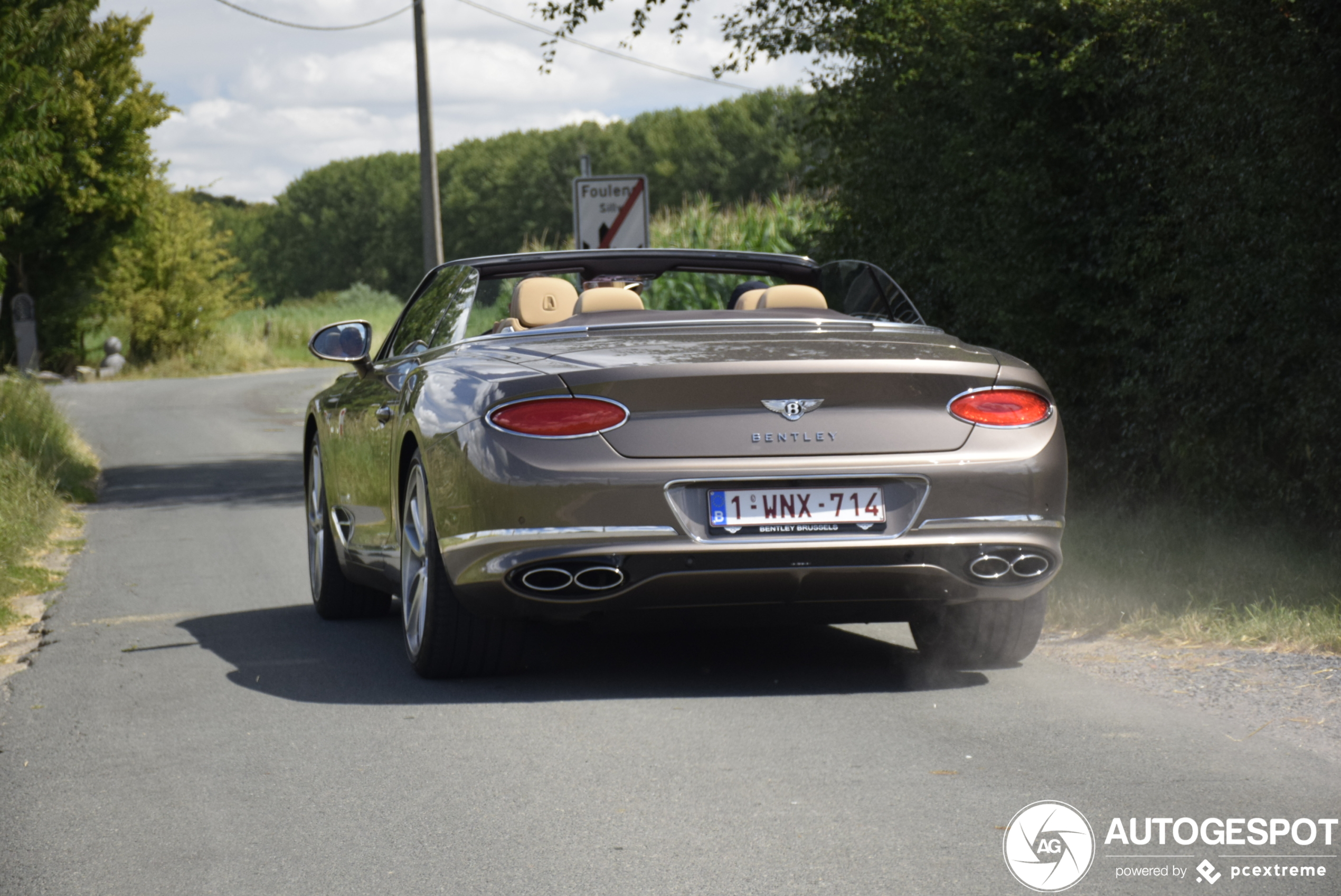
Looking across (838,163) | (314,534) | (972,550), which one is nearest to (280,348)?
(838,163)

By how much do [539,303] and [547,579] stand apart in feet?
4.93

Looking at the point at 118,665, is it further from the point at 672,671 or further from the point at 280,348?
the point at 280,348

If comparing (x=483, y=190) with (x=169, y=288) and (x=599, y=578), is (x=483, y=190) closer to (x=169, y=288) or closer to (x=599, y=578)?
(x=169, y=288)

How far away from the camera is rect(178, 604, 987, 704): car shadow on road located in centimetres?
573

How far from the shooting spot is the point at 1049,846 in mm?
3861

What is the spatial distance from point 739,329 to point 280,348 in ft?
165

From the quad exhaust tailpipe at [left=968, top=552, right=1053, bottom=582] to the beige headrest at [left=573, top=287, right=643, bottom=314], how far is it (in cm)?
164

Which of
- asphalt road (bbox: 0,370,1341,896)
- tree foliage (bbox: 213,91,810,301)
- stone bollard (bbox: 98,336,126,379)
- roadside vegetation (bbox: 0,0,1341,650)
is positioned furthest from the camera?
tree foliage (bbox: 213,91,810,301)

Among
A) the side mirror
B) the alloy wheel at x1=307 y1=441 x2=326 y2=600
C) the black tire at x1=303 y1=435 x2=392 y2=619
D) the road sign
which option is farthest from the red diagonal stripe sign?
the side mirror

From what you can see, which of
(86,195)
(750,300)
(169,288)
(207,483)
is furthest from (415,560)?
(169,288)

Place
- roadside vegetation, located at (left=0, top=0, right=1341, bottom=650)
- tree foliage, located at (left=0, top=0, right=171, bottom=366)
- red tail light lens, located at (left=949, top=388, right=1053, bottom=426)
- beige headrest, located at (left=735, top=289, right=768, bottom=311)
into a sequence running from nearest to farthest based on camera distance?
red tail light lens, located at (left=949, top=388, right=1053, bottom=426) < beige headrest, located at (left=735, top=289, right=768, bottom=311) < roadside vegetation, located at (left=0, top=0, right=1341, bottom=650) < tree foliage, located at (left=0, top=0, right=171, bottom=366)

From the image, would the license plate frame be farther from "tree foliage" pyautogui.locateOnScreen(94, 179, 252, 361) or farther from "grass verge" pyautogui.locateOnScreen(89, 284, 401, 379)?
"tree foliage" pyautogui.locateOnScreen(94, 179, 252, 361)

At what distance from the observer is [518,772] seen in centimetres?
464

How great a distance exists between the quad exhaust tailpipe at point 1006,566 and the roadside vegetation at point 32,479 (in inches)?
176
